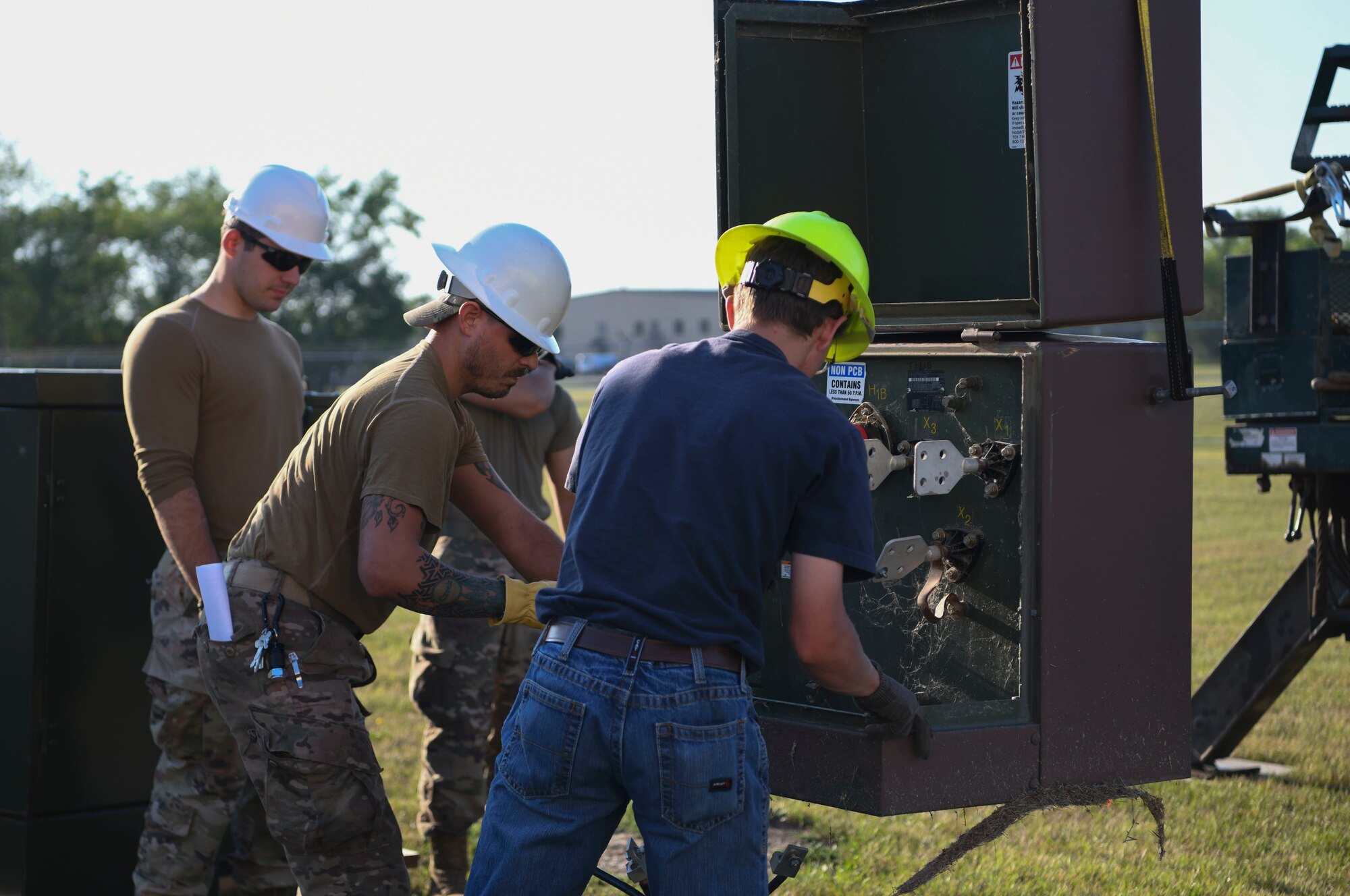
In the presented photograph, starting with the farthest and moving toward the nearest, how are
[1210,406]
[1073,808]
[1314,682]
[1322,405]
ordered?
1. [1210,406]
2. [1314,682]
3. [1073,808]
4. [1322,405]

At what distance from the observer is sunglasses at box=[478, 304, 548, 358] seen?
3.26m

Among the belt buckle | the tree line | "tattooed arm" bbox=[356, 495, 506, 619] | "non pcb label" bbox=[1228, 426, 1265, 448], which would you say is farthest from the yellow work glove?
the tree line

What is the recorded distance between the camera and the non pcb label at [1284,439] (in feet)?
17.3

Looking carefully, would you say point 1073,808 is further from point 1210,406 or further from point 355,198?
point 355,198

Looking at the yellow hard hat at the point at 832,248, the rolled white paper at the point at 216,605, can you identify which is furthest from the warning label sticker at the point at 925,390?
the rolled white paper at the point at 216,605

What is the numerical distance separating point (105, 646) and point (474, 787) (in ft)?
4.41

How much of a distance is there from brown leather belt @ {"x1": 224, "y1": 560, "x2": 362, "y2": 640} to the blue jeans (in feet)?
2.79

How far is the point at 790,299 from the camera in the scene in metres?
2.66

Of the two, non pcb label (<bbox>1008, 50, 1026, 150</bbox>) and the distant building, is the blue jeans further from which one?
the distant building

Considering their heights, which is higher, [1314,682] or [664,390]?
[664,390]

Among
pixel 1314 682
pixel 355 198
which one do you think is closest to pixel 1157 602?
pixel 1314 682

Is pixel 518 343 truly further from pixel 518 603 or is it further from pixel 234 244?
pixel 234 244

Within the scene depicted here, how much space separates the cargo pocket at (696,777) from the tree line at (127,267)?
51.1 m

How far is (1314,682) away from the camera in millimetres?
7703
